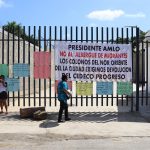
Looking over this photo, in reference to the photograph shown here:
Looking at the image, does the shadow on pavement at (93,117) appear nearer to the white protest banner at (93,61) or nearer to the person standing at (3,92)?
the person standing at (3,92)

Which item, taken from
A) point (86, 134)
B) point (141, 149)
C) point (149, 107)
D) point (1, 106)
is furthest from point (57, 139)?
point (149, 107)

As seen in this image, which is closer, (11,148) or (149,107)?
(11,148)

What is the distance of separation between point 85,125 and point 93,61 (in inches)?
118

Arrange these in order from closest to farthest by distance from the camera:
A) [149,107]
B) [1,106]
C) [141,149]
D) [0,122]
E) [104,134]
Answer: [141,149] → [104,134] → [0,122] → [1,106] → [149,107]

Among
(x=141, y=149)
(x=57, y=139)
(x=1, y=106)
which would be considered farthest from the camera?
(x=1, y=106)

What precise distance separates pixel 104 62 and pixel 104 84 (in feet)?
2.54

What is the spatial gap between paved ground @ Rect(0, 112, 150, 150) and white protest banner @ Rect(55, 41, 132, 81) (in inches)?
52.5

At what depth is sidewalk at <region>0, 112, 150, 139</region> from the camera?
41.6 ft

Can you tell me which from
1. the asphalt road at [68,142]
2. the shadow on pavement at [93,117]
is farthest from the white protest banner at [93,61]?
the asphalt road at [68,142]

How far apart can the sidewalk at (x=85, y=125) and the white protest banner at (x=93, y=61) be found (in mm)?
1330

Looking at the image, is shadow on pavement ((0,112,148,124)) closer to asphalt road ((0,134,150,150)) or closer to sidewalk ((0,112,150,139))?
sidewalk ((0,112,150,139))

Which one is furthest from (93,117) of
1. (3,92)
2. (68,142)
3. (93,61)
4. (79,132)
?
(68,142)

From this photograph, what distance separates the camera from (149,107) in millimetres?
18375

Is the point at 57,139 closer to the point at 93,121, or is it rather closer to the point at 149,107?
the point at 93,121
